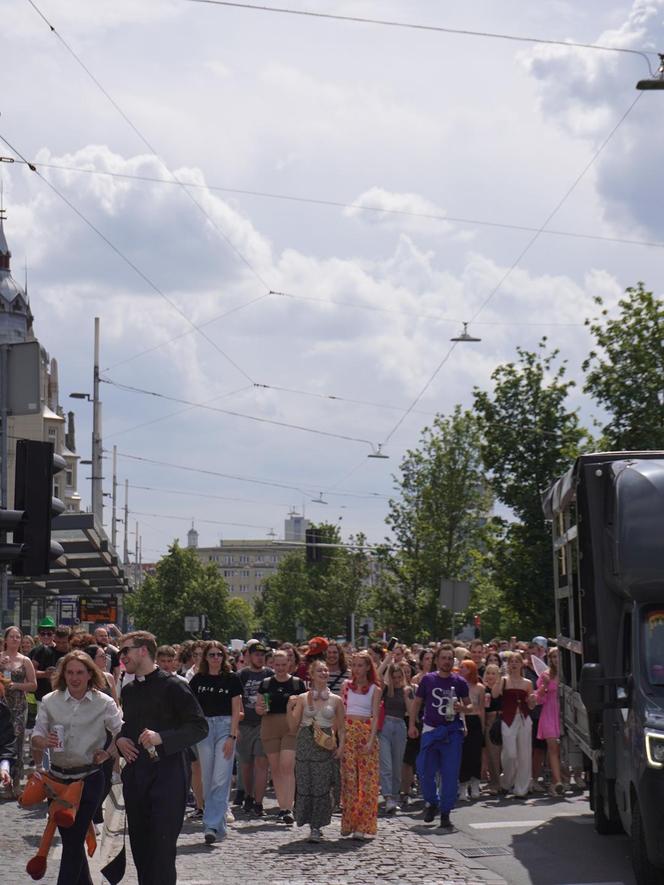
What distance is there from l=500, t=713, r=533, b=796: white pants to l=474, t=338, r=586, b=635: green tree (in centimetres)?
2658

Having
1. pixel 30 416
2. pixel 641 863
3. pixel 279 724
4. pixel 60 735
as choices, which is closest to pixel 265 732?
pixel 279 724

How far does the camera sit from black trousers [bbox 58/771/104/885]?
8945mm

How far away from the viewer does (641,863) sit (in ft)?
32.4

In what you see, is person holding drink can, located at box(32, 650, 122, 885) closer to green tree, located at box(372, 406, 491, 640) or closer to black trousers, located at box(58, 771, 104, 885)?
black trousers, located at box(58, 771, 104, 885)

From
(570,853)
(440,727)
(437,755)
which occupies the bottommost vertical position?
(570,853)

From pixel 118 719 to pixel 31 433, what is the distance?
125 metres

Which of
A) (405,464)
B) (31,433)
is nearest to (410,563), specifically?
(405,464)

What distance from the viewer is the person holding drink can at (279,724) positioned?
15.6m

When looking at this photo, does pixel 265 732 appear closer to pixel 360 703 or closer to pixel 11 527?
pixel 360 703

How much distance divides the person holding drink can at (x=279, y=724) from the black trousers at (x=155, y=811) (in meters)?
→ 6.59

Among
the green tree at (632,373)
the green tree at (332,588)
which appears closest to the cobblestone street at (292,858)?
the green tree at (632,373)

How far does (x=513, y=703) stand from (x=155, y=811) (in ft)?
34.0

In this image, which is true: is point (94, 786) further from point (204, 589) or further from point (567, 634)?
point (204, 589)

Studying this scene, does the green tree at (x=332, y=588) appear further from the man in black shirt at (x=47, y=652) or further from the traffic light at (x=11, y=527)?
the traffic light at (x=11, y=527)
